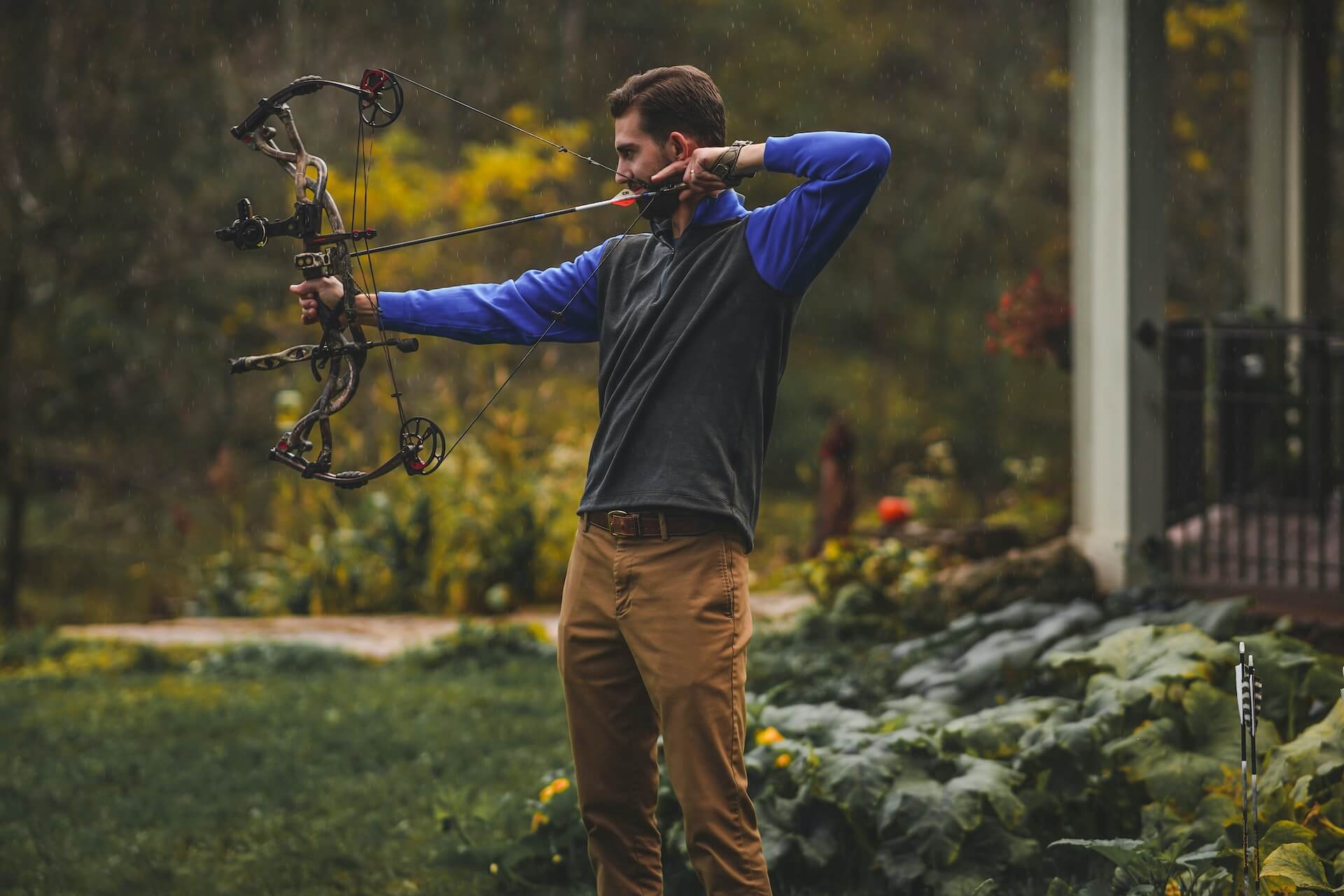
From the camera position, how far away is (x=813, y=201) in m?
2.17

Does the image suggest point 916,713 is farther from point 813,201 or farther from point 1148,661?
point 813,201

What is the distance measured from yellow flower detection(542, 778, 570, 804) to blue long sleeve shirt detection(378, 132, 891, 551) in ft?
3.79

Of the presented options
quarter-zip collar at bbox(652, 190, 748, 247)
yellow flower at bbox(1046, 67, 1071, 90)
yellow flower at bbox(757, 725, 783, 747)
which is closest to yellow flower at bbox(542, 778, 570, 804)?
yellow flower at bbox(757, 725, 783, 747)

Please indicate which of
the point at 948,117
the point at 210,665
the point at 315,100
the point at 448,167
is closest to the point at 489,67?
the point at 448,167

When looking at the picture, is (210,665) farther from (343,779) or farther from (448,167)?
(448,167)

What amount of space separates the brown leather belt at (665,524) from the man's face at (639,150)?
1.87 feet

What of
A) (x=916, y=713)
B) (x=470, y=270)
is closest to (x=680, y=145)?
(x=916, y=713)

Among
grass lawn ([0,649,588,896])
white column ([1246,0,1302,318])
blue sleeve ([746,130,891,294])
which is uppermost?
white column ([1246,0,1302,318])

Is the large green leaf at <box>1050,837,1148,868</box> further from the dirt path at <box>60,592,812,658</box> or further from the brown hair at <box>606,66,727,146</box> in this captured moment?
the dirt path at <box>60,592,812,658</box>

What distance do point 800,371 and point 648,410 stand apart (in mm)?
10950

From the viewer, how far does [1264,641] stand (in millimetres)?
3457

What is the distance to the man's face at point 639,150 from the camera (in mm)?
2293

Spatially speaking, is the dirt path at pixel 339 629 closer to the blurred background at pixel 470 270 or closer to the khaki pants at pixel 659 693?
the blurred background at pixel 470 270

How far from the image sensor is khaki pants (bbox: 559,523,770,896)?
2227mm
